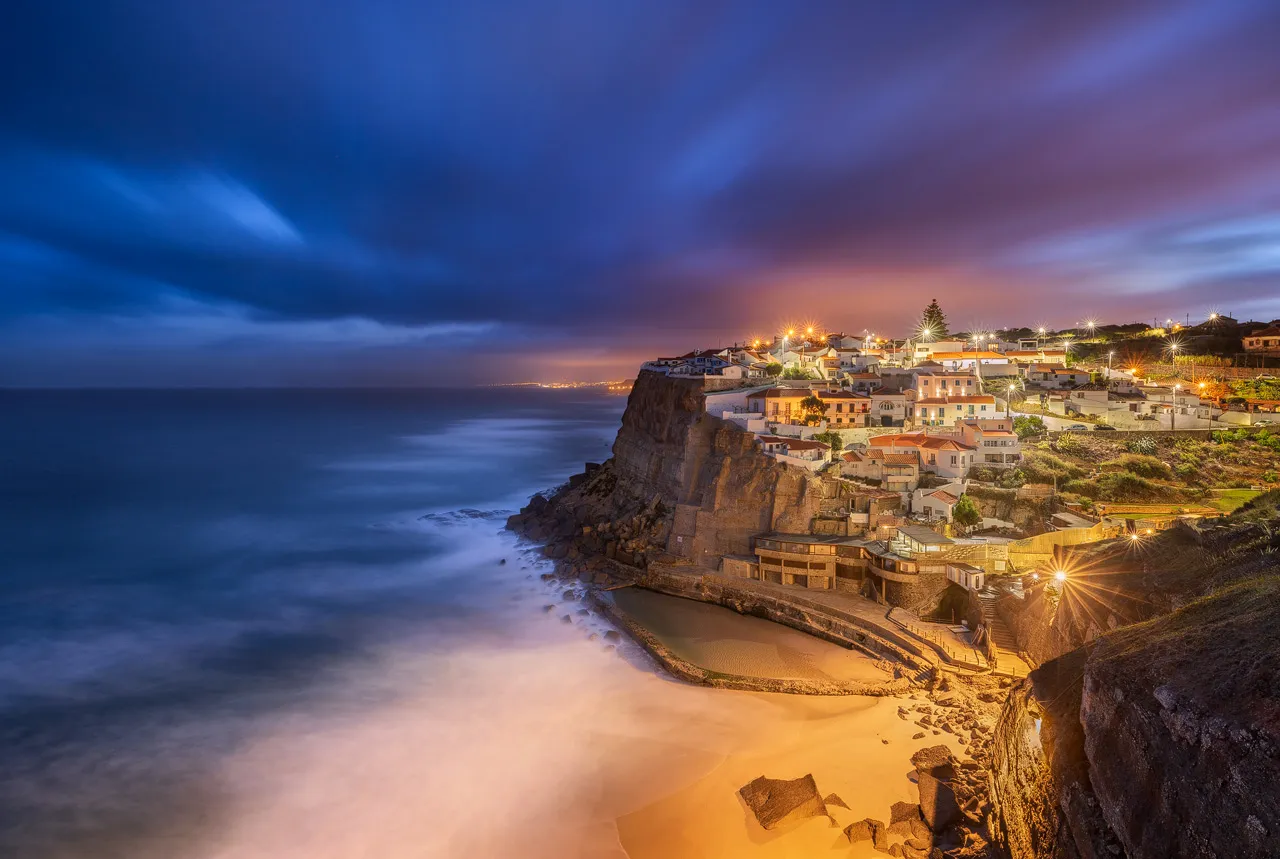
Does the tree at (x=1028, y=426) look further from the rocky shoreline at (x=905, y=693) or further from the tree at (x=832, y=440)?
the rocky shoreline at (x=905, y=693)

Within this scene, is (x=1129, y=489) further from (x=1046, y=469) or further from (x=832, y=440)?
(x=832, y=440)

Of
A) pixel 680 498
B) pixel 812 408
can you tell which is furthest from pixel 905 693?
pixel 812 408

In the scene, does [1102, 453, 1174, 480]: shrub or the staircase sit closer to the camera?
the staircase

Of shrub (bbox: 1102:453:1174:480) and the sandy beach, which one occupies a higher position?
shrub (bbox: 1102:453:1174:480)

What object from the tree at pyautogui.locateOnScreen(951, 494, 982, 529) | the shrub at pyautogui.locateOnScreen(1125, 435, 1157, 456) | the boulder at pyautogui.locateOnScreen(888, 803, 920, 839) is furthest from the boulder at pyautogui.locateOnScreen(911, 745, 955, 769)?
the shrub at pyautogui.locateOnScreen(1125, 435, 1157, 456)

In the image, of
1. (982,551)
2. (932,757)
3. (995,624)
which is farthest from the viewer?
(982,551)

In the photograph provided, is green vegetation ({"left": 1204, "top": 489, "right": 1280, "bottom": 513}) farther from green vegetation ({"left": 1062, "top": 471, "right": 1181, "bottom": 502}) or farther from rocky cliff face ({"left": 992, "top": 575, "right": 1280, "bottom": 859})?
rocky cliff face ({"left": 992, "top": 575, "right": 1280, "bottom": 859})

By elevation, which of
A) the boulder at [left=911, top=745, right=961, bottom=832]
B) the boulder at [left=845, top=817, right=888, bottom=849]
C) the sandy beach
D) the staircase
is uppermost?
the staircase
